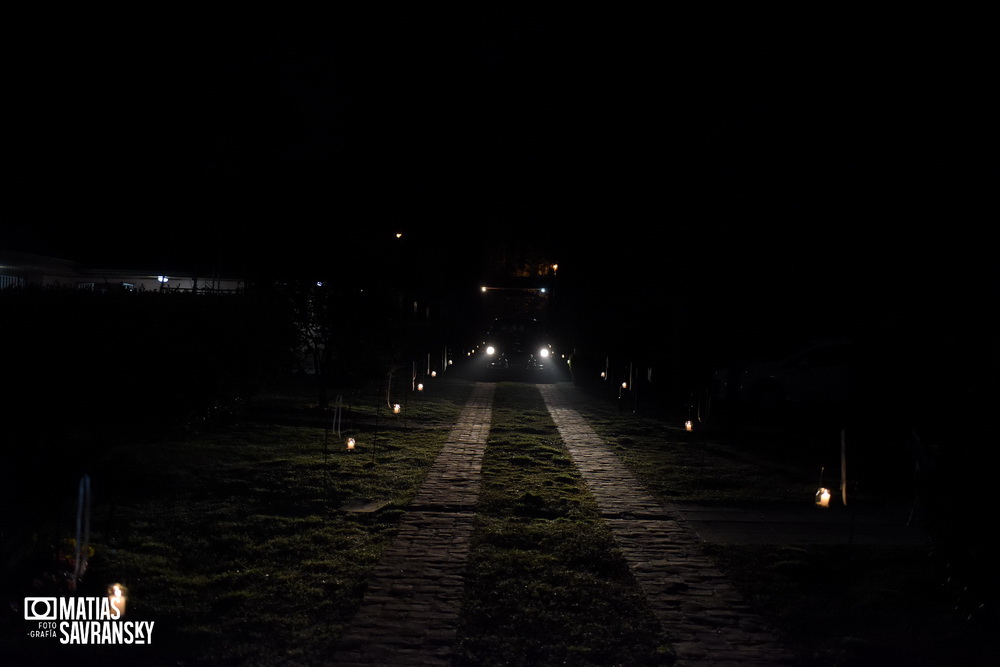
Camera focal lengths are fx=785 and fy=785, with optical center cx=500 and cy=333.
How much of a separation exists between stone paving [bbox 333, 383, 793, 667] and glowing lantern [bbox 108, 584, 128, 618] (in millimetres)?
1381

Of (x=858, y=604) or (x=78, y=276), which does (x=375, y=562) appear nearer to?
(x=858, y=604)

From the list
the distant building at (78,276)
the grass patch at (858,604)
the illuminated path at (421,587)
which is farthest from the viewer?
the distant building at (78,276)

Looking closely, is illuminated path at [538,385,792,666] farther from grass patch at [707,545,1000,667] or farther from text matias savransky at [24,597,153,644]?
text matias savransky at [24,597,153,644]

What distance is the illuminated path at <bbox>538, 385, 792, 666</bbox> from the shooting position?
457 centimetres

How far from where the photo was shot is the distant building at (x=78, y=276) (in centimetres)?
1881

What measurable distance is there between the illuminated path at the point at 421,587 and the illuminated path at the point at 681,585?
4.40 feet

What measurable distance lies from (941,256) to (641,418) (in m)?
5.99

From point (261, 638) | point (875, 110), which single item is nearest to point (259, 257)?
point (875, 110)

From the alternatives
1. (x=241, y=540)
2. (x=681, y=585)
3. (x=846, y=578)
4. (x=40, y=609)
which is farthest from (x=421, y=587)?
(x=846, y=578)

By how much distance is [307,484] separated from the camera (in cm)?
845

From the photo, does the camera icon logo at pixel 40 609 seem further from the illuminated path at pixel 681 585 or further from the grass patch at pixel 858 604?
the grass patch at pixel 858 604

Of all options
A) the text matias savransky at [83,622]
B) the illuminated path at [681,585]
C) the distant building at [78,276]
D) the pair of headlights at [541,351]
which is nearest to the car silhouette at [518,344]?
the pair of headlights at [541,351]

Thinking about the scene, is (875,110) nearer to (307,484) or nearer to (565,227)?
(307,484)

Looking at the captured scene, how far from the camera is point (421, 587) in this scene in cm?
546
